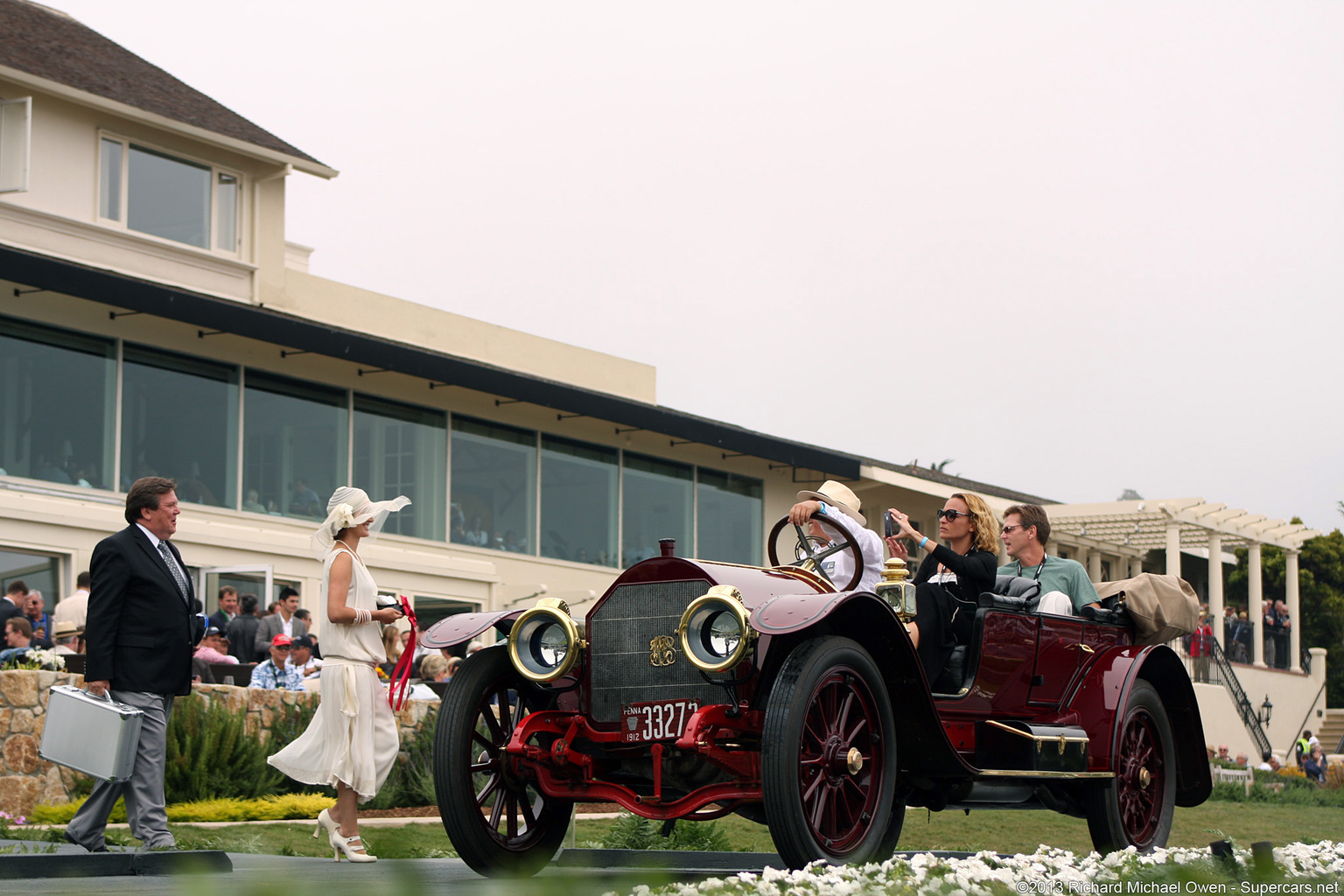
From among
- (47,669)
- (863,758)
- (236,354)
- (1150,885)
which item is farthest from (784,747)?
(236,354)

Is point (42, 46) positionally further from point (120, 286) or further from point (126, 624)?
point (126, 624)

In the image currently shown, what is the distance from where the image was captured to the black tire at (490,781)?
6.98 metres

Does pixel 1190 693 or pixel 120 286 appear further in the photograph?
pixel 120 286

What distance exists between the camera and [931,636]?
7738 mm

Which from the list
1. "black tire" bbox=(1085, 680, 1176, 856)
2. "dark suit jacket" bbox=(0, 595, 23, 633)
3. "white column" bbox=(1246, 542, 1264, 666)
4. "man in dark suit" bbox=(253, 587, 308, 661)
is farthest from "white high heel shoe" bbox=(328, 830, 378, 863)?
"white column" bbox=(1246, 542, 1264, 666)

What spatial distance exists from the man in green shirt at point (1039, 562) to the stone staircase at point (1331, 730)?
3377 cm

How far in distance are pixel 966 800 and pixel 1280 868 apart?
2306 mm

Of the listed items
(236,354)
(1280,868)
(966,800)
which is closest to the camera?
(1280,868)

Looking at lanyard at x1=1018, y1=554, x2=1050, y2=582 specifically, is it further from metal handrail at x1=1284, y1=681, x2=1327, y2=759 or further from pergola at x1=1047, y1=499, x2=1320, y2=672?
metal handrail at x1=1284, y1=681, x2=1327, y2=759

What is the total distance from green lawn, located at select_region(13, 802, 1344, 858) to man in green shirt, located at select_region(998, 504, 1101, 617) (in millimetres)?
1691

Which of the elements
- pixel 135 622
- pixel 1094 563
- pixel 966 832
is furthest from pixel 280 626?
pixel 1094 563

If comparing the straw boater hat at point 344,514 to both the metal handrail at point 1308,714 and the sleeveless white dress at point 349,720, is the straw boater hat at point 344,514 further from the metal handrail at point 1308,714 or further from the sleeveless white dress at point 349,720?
the metal handrail at point 1308,714

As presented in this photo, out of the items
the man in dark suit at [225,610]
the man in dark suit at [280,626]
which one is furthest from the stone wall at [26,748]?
the man in dark suit at [225,610]

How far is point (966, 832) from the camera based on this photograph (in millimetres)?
11789
